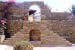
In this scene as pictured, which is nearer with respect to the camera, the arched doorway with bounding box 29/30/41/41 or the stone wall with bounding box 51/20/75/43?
the arched doorway with bounding box 29/30/41/41

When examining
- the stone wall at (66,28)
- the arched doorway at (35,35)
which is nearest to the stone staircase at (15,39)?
the arched doorway at (35,35)

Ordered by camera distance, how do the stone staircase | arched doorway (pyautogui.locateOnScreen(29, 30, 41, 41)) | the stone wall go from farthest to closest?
1. the stone wall
2. arched doorway (pyautogui.locateOnScreen(29, 30, 41, 41))
3. the stone staircase

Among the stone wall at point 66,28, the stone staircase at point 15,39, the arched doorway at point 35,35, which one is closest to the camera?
the stone staircase at point 15,39

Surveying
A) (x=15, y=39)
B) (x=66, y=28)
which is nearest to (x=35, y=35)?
(x=15, y=39)

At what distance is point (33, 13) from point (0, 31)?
407 centimetres

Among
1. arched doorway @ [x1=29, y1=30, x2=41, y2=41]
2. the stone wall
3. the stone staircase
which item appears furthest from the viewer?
the stone wall

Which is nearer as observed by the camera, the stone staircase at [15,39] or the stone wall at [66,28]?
the stone staircase at [15,39]

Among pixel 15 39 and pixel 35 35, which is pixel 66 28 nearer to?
pixel 35 35

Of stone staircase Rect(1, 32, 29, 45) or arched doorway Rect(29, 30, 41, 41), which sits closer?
stone staircase Rect(1, 32, 29, 45)

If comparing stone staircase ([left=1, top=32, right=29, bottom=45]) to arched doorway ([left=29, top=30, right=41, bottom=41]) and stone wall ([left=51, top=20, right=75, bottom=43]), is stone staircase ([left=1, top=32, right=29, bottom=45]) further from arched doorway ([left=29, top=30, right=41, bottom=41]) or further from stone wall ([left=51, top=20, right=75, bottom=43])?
stone wall ([left=51, top=20, right=75, bottom=43])

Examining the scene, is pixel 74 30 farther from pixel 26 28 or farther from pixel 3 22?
pixel 3 22

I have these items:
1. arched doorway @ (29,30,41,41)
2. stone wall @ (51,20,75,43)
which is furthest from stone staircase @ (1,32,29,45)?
stone wall @ (51,20,75,43)

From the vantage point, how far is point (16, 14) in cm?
1533

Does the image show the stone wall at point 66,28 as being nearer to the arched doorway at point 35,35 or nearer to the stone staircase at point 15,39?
the arched doorway at point 35,35
